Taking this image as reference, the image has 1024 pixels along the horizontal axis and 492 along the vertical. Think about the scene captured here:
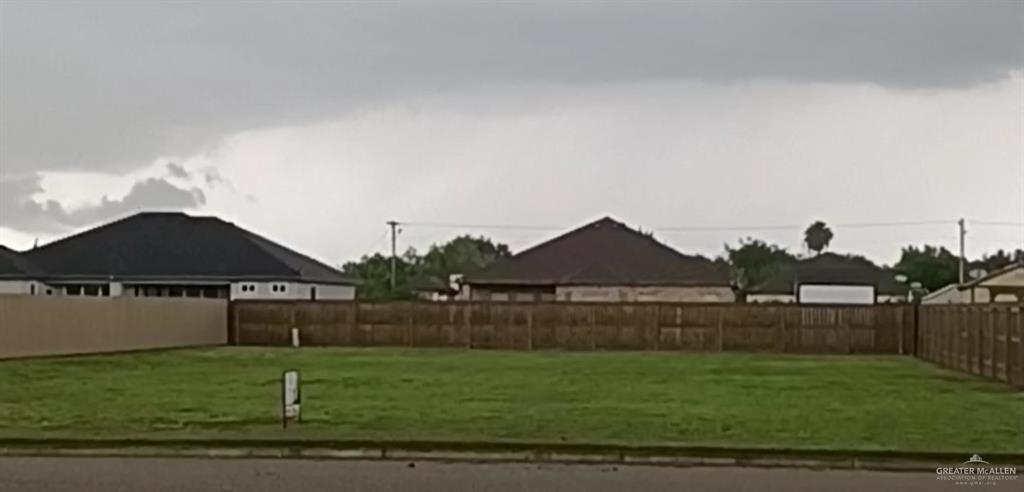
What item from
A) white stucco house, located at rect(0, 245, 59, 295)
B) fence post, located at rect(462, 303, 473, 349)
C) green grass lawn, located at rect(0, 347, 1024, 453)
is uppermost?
white stucco house, located at rect(0, 245, 59, 295)

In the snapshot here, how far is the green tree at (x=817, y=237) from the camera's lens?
494 ft

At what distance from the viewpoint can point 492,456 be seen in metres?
17.1

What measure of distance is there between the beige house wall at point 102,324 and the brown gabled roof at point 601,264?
78.9 ft

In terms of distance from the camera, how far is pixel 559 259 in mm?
83125

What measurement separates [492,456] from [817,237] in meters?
138

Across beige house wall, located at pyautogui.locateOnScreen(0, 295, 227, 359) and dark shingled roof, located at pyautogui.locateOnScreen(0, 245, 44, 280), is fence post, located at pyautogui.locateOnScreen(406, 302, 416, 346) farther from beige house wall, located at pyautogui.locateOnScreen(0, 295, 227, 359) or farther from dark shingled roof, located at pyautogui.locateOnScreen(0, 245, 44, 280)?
dark shingled roof, located at pyautogui.locateOnScreen(0, 245, 44, 280)

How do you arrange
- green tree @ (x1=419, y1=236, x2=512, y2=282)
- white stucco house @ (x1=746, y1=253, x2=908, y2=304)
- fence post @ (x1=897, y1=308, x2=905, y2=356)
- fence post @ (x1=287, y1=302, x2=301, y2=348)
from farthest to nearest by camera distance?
green tree @ (x1=419, y1=236, x2=512, y2=282), white stucco house @ (x1=746, y1=253, x2=908, y2=304), fence post @ (x1=287, y1=302, x2=301, y2=348), fence post @ (x1=897, y1=308, x2=905, y2=356)

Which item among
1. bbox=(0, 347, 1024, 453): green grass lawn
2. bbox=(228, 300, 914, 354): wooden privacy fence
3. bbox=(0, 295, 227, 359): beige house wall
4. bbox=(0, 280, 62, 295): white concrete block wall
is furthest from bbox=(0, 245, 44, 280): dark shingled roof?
bbox=(0, 347, 1024, 453): green grass lawn

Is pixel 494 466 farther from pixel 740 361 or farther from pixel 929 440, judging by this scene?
pixel 740 361

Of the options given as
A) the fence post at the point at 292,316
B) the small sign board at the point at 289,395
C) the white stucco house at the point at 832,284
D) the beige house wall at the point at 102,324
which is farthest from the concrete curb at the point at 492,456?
the white stucco house at the point at 832,284

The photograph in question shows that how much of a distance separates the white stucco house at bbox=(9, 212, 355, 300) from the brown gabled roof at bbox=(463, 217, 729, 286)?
10.3 metres

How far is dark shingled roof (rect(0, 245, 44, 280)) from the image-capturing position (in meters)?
78.6

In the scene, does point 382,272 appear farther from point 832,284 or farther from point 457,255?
point 832,284

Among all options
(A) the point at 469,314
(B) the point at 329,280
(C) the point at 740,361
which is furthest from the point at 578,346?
(B) the point at 329,280
